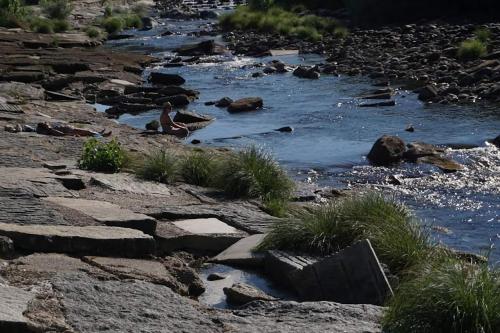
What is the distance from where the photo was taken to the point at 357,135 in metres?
22.7

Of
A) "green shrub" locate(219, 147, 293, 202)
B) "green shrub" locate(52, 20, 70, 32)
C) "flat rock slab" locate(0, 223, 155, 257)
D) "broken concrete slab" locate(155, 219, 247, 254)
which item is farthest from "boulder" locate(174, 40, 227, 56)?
"flat rock slab" locate(0, 223, 155, 257)

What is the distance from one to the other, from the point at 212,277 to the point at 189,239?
1181 mm

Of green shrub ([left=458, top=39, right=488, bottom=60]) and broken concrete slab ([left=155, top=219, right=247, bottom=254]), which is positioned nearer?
broken concrete slab ([left=155, top=219, right=247, bottom=254])

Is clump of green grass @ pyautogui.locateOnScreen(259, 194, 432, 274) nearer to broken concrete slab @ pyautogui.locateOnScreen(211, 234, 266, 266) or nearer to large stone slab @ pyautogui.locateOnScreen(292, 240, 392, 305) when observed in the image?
broken concrete slab @ pyautogui.locateOnScreen(211, 234, 266, 266)

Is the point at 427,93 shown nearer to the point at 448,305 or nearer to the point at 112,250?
the point at 112,250

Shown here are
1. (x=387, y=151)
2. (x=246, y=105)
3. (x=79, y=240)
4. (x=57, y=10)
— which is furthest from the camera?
(x=57, y=10)

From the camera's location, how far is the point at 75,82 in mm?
30750

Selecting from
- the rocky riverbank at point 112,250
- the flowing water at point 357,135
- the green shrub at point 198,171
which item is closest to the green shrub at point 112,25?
the flowing water at point 357,135

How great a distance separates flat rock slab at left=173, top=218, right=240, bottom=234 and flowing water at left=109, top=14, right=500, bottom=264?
10.4 feet

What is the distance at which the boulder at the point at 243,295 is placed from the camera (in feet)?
25.3

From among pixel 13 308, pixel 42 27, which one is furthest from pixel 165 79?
pixel 13 308

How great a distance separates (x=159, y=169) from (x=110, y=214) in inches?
135

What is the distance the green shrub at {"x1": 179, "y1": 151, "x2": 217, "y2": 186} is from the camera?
1330cm

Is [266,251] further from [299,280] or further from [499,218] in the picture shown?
[499,218]
